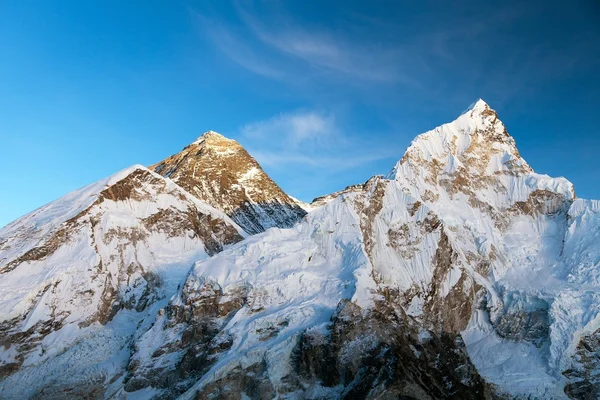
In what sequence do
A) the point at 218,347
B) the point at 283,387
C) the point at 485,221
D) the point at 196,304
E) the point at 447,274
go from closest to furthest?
the point at 283,387 < the point at 218,347 < the point at 196,304 < the point at 447,274 < the point at 485,221

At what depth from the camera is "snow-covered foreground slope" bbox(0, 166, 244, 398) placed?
107 m

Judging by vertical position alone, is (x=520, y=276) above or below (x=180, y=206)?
below

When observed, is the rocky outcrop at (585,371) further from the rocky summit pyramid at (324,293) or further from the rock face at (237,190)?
the rock face at (237,190)

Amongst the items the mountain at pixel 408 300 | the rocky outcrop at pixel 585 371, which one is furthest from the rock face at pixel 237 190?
the rocky outcrop at pixel 585 371

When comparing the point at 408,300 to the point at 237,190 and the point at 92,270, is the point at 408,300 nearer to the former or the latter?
the point at 92,270

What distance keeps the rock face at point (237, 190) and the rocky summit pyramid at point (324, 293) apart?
73.8 ft

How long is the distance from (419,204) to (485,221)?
22.3 meters

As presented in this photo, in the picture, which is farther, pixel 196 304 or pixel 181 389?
pixel 196 304

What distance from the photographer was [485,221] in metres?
143

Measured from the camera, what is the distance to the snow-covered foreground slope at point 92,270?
107125 millimetres

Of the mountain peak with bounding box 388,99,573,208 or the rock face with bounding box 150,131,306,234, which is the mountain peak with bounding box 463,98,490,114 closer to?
the mountain peak with bounding box 388,99,573,208

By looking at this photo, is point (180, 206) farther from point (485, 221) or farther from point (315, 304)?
point (485, 221)

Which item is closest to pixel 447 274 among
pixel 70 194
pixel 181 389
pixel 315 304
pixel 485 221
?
pixel 485 221

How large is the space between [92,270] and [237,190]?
67993 mm
